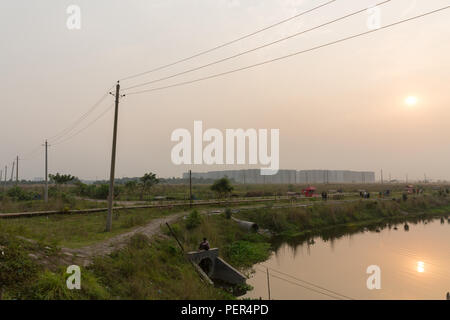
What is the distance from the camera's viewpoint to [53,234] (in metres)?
17.8

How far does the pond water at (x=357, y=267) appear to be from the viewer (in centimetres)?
1678

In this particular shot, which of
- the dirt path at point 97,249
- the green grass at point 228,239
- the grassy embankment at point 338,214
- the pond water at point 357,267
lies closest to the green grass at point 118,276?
the dirt path at point 97,249

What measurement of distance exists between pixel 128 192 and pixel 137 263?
2041 inches

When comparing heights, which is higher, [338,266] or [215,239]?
[215,239]

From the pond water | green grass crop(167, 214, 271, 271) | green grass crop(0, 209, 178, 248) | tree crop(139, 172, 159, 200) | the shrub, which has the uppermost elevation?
tree crop(139, 172, 159, 200)

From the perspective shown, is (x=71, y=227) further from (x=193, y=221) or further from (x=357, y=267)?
(x=357, y=267)

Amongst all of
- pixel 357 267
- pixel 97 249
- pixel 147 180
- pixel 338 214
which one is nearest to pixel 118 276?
pixel 97 249

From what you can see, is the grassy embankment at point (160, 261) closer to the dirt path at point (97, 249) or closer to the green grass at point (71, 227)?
the green grass at point (71, 227)

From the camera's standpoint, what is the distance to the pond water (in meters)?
16.8

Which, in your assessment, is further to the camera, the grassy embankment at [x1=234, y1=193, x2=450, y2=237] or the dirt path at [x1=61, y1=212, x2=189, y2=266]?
the grassy embankment at [x1=234, y1=193, x2=450, y2=237]

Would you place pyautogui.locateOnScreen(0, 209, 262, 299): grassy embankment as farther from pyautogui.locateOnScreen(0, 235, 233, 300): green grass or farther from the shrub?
the shrub

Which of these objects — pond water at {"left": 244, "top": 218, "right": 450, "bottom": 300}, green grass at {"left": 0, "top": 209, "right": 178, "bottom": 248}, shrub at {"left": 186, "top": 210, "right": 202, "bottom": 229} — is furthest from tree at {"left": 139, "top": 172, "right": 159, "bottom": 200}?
pond water at {"left": 244, "top": 218, "right": 450, "bottom": 300}

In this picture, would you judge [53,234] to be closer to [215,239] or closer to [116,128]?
[116,128]
